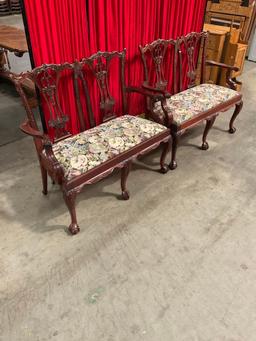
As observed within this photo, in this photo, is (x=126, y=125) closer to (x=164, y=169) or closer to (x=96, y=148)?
(x=96, y=148)

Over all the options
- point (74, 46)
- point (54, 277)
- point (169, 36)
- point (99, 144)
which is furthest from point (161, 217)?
point (169, 36)

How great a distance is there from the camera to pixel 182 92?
2.77m

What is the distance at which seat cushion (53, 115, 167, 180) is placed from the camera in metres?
1.80

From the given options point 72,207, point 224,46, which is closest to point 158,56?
point 72,207

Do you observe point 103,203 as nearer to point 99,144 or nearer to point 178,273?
point 99,144

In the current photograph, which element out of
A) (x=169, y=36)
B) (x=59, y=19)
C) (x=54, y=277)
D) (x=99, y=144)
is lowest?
(x=54, y=277)

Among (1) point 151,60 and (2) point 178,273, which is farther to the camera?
(1) point 151,60

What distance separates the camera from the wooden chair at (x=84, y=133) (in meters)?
1.78

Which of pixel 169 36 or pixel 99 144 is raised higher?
pixel 169 36

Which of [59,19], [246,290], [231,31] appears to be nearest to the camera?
[246,290]

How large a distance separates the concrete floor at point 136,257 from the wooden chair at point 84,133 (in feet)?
0.69

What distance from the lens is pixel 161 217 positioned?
6.89 ft

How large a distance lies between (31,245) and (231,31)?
3.50 meters

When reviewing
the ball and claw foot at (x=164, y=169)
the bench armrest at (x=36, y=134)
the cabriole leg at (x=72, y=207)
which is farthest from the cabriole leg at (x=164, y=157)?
the bench armrest at (x=36, y=134)
